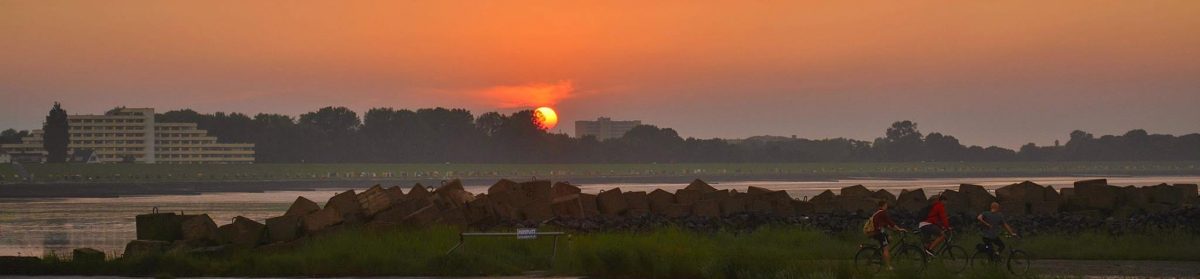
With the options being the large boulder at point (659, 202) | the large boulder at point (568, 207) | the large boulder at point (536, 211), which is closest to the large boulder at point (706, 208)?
the large boulder at point (659, 202)

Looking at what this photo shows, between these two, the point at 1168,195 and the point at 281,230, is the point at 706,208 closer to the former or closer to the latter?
the point at 281,230

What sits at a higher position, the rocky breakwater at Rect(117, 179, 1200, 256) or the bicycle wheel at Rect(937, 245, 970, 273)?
the rocky breakwater at Rect(117, 179, 1200, 256)

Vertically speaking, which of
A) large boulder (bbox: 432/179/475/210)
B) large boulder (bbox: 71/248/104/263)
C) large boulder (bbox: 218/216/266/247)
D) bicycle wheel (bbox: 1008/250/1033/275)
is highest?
large boulder (bbox: 432/179/475/210)

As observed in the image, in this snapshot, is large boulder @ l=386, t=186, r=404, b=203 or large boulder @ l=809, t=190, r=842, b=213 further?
large boulder @ l=809, t=190, r=842, b=213

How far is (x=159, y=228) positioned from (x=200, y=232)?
1.35 meters

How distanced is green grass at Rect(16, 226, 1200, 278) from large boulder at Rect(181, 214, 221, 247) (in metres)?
1.30

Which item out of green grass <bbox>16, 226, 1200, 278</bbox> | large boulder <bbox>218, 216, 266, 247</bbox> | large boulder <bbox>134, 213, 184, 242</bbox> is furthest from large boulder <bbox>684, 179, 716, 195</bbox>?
large boulder <bbox>134, 213, 184, 242</bbox>

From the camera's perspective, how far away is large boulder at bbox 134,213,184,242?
3562cm

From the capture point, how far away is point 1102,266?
1168 inches

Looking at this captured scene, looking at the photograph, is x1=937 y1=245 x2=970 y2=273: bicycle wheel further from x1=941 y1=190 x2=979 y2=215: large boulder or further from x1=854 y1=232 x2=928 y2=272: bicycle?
x1=941 y1=190 x2=979 y2=215: large boulder

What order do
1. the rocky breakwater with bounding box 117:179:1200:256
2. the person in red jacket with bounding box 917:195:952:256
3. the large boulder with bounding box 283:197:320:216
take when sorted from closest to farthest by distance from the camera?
the person in red jacket with bounding box 917:195:952:256
the rocky breakwater with bounding box 117:179:1200:256
the large boulder with bounding box 283:197:320:216

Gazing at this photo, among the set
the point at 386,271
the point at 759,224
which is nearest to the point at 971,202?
the point at 759,224

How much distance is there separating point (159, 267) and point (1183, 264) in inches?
800

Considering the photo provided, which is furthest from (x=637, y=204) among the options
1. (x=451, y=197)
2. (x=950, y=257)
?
(x=950, y=257)
